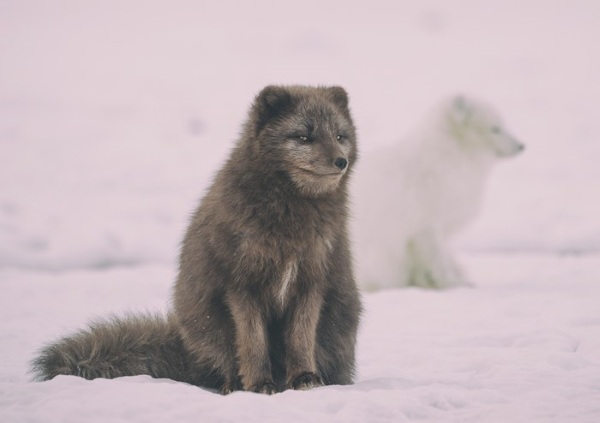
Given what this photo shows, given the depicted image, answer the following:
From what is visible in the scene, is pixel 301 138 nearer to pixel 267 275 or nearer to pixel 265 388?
pixel 267 275

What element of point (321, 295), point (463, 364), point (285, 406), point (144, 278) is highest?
point (321, 295)

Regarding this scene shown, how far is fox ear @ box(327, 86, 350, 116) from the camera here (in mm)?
4401

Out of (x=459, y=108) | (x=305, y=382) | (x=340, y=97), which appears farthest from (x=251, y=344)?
(x=459, y=108)

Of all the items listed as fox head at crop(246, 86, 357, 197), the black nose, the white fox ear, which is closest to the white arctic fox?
the white fox ear

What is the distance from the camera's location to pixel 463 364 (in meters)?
4.93

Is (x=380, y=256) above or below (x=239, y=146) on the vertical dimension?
below

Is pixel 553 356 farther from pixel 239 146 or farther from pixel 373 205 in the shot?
pixel 373 205

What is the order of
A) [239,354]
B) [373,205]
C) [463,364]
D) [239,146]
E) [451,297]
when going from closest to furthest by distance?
[239,354], [239,146], [463,364], [451,297], [373,205]

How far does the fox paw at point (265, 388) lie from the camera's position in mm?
3891

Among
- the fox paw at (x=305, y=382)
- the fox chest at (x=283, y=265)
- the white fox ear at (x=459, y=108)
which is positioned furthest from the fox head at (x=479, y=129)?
the fox paw at (x=305, y=382)

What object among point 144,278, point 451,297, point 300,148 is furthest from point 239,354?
point 144,278

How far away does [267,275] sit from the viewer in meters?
3.97

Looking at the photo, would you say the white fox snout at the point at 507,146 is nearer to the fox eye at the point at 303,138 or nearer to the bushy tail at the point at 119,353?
the fox eye at the point at 303,138

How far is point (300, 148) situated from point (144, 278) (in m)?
5.62
